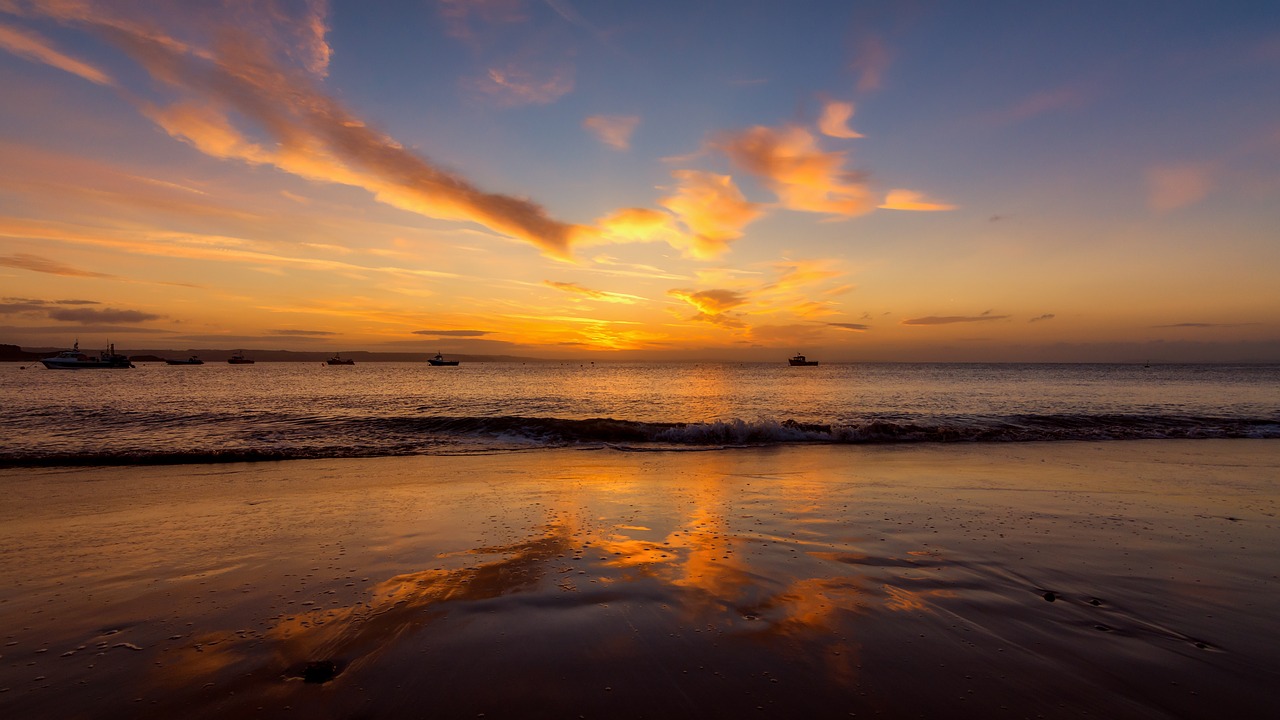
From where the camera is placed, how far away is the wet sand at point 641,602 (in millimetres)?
4098

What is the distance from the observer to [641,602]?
18.9 ft

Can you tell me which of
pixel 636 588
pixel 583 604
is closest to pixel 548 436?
pixel 636 588

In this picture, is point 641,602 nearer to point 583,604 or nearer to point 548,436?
point 583,604

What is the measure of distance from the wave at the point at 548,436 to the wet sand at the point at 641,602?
5.98 m

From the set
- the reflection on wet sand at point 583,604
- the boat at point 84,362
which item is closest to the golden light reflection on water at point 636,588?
the reflection on wet sand at point 583,604

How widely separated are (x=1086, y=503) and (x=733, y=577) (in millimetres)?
8278

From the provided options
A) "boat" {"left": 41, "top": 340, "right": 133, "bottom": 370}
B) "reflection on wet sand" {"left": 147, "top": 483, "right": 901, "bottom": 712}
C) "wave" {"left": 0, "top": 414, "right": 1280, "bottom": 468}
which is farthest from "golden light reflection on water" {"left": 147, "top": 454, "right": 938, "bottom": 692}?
"boat" {"left": 41, "top": 340, "right": 133, "bottom": 370}

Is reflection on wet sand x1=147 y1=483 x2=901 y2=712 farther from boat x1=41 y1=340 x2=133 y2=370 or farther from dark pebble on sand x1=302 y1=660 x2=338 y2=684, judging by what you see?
boat x1=41 y1=340 x2=133 y2=370

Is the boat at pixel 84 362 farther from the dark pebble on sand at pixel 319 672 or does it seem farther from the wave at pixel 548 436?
the dark pebble on sand at pixel 319 672

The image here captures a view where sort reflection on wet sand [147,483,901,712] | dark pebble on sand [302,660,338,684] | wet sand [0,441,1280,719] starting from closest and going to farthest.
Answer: wet sand [0,441,1280,719], dark pebble on sand [302,660,338,684], reflection on wet sand [147,483,901,712]

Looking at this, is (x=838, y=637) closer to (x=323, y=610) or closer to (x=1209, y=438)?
(x=323, y=610)

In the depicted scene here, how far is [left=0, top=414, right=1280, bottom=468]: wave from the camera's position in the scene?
653 inches

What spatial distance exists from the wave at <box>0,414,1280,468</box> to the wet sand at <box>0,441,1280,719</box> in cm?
598

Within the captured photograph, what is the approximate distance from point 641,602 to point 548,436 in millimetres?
16429
